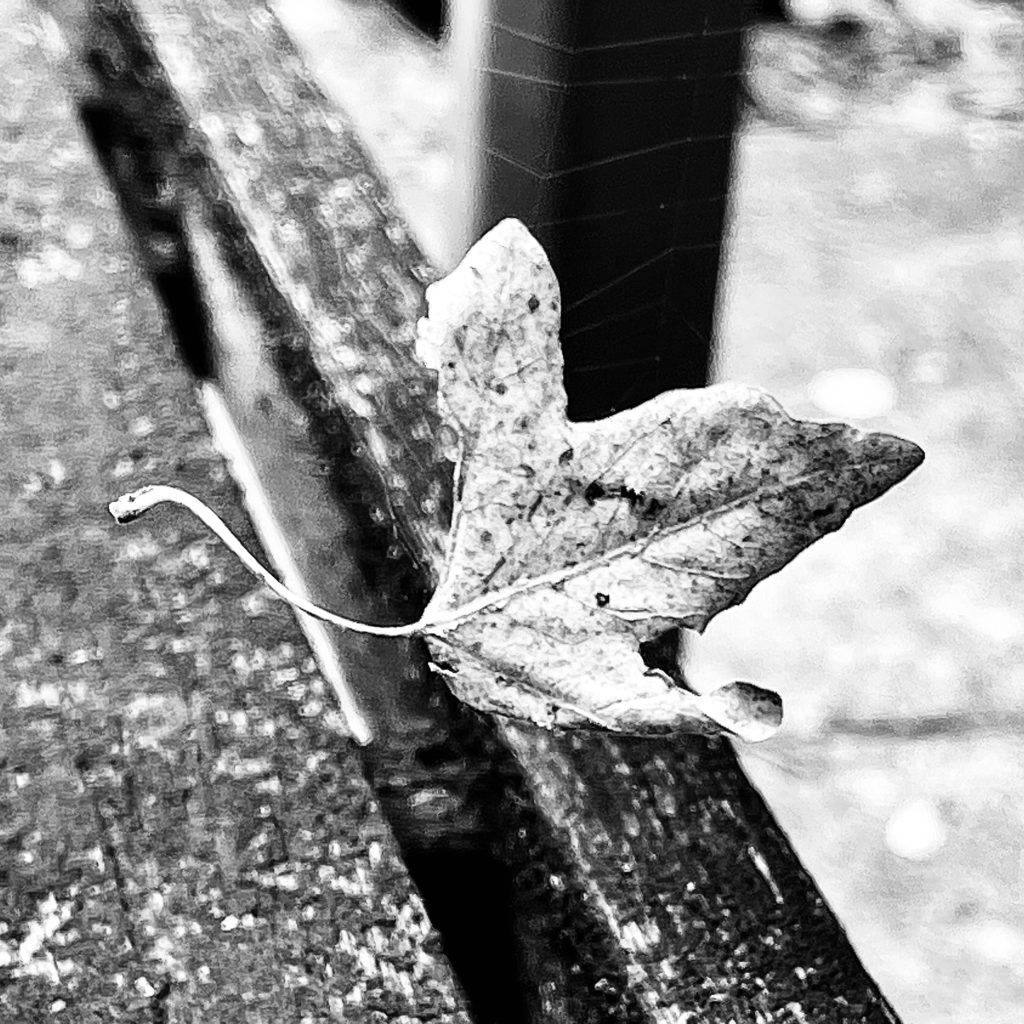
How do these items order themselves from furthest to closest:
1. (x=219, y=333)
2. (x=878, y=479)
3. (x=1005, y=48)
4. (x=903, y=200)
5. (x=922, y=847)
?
1. (x=1005, y=48)
2. (x=903, y=200)
3. (x=922, y=847)
4. (x=219, y=333)
5. (x=878, y=479)

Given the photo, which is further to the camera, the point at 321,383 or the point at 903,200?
the point at 903,200

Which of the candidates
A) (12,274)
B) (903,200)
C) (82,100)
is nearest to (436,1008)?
(12,274)

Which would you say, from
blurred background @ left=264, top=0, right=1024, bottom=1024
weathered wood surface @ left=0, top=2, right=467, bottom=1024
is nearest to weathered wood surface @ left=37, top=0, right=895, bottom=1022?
weathered wood surface @ left=0, top=2, right=467, bottom=1024

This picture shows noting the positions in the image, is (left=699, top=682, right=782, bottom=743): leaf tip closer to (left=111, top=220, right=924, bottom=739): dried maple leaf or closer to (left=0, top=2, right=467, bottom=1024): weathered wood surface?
(left=111, top=220, right=924, bottom=739): dried maple leaf

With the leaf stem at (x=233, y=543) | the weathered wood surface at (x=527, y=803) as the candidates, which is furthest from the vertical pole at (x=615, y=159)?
the leaf stem at (x=233, y=543)

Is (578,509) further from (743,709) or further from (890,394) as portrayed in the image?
(890,394)

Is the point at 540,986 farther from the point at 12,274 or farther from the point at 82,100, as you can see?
the point at 82,100
